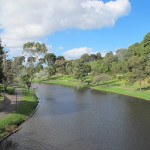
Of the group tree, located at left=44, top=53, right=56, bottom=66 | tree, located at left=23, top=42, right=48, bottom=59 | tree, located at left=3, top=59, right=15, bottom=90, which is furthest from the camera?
tree, located at left=44, top=53, right=56, bottom=66

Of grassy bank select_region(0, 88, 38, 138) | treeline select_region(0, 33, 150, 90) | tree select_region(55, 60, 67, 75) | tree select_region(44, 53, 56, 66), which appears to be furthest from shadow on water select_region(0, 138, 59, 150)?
tree select_region(44, 53, 56, 66)

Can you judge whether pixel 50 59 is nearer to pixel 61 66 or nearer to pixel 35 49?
pixel 61 66

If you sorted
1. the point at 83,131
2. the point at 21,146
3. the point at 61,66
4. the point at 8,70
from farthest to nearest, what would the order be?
the point at 61,66 < the point at 8,70 < the point at 83,131 < the point at 21,146

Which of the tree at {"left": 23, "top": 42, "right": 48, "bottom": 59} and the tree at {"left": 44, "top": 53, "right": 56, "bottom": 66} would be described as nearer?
the tree at {"left": 23, "top": 42, "right": 48, "bottom": 59}

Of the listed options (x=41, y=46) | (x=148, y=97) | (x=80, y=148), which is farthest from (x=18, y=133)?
(x=41, y=46)

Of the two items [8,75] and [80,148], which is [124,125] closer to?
[80,148]

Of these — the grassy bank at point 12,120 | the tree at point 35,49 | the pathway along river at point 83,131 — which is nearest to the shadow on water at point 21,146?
the pathway along river at point 83,131

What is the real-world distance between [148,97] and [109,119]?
2718 cm

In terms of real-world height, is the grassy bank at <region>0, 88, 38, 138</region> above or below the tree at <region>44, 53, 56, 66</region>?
below

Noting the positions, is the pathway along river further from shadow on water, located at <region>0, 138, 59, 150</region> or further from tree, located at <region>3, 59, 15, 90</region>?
tree, located at <region>3, 59, 15, 90</region>

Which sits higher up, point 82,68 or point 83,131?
point 82,68

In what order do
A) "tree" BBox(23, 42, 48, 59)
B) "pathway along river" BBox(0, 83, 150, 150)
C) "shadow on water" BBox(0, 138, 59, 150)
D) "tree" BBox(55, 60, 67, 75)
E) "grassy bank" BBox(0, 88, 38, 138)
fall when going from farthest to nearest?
1. "tree" BBox(55, 60, 67, 75)
2. "tree" BBox(23, 42, 48, 59)
3. "grassy bank" BBox(0, 88, 38, 138)
4. "pathway along river" BBox(0, 83, 150, 150)
5. "shadow on water" BBox(0, 138, 59, 150)

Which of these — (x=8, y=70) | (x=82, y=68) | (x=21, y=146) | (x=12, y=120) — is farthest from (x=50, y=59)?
(x=21, y=146)

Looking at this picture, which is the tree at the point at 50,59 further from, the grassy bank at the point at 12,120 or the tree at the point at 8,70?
the grassy bank at the point at 12,120
